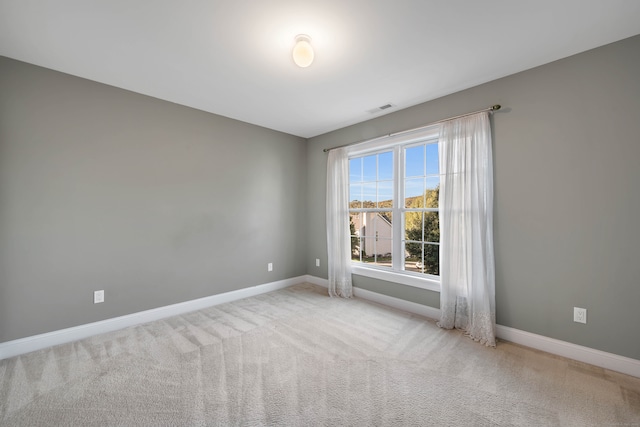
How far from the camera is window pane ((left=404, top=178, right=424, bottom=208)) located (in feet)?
11.2

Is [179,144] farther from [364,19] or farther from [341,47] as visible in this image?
[364,19]

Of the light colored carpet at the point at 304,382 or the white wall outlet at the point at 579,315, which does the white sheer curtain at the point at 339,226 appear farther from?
the white wall outlet at the point at 579,315

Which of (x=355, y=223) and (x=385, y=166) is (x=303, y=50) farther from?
(x=355, y=223)

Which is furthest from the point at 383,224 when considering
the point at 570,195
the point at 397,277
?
the point at 570,195

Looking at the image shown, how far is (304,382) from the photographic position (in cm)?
198

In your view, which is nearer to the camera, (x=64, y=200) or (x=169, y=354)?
(x=169, y=354)

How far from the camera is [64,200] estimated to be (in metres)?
2.58

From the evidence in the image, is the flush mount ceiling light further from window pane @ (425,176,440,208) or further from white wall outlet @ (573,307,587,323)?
white wall outlet @ (573,307,587,323)

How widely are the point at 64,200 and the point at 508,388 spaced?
13.8ft

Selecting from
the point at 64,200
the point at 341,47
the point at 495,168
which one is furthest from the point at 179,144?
the point at 495,168

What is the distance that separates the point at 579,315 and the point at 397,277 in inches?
67.9

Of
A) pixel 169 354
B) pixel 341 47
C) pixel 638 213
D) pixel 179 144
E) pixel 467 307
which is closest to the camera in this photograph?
pixel 638 213

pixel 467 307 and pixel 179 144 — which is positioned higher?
pixel 179 144

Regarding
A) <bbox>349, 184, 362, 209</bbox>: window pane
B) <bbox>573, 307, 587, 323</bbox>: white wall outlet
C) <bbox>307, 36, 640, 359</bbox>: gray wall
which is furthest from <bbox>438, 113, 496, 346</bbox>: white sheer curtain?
<bbox>349, 184, 362, 209</bbox>: window pane
